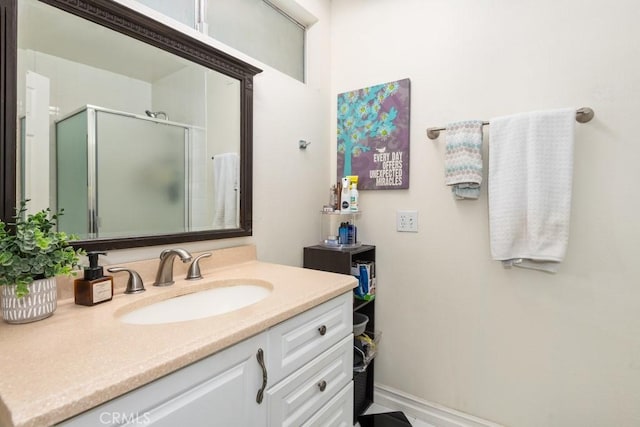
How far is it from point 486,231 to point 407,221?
0.38 metres

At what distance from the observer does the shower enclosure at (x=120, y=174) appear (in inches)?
37.1

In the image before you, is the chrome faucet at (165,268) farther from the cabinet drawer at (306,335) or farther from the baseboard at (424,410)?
the baseboard at (424,410)

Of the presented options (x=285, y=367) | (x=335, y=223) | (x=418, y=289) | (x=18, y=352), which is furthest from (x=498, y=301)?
(x=18, y=352)

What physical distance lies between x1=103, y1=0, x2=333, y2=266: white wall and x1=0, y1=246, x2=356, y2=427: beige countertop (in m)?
0.49

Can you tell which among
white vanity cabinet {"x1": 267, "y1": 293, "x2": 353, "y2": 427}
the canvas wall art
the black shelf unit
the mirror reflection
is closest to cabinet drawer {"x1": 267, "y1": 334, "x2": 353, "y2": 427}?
white vanity cabinet {"x1": 267, "y1": 293, "x2": 353, "y2": 427}

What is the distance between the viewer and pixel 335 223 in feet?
6.53

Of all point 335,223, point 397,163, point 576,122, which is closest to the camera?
point 576,122

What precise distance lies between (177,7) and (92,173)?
75 cm

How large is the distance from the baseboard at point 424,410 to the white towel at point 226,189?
1.28m

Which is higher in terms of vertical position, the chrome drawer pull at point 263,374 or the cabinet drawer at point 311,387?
the chrome drawer pull at point 263,374

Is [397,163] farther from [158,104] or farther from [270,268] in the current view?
[158,104]

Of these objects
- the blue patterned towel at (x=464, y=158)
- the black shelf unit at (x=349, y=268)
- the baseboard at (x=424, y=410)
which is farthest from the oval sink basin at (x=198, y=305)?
the baseboard at (x=424, y=410)

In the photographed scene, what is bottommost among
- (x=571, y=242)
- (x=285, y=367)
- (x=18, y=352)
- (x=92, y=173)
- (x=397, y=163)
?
(x=285, y=367)

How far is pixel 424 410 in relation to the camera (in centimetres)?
165
